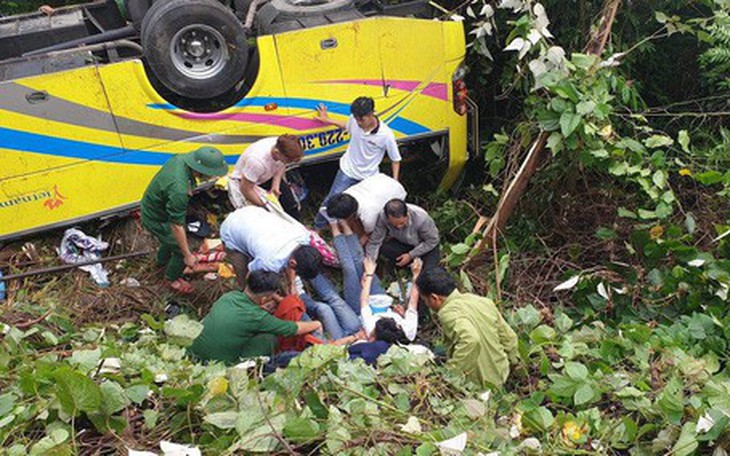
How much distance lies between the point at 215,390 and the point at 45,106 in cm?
293

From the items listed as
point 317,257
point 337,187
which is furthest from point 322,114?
point 317,257

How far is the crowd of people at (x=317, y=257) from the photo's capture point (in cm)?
429

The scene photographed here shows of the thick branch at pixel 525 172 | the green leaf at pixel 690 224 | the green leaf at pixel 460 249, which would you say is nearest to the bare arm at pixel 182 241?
the green leaf at pixel 460 249

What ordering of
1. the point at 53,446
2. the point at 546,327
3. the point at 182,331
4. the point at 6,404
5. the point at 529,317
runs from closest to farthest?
1. the point at 53,446
2. the point at 6,404
3. the point at 182,331
4. the point at 546,327
5. the point at 529,317

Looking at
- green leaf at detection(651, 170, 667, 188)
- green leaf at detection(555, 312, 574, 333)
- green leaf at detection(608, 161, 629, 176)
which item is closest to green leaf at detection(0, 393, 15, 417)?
green leaf at detection(555, 312, 574, 333)

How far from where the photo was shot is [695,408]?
329 cm

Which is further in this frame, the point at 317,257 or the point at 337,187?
the point at 337,187

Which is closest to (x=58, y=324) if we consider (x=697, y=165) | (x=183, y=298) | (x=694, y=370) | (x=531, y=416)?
(x=183, y=298)

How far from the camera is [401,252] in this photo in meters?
5.66

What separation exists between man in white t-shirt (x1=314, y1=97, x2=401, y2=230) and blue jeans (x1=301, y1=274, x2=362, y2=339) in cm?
63

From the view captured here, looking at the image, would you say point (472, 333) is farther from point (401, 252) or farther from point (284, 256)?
point (401, 252)

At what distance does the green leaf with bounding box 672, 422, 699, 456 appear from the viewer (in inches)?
122

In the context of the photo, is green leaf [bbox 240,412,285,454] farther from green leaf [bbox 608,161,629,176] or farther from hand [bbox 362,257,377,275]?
green leaf [bbox 608,161,629,176]

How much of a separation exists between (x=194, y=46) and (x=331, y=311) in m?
2.09
